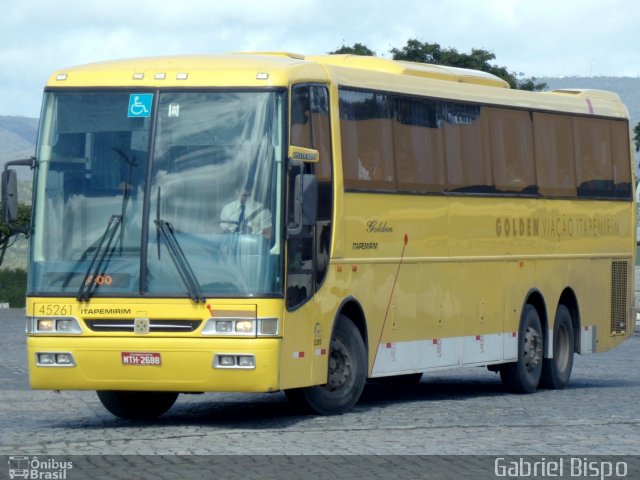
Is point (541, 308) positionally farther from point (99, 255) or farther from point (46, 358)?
point (46, 358)

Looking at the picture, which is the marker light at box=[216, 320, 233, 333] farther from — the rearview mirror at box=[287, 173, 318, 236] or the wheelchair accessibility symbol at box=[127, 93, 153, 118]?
the wheelchair accessibility symbol at box=[127, 93, 153, 118]

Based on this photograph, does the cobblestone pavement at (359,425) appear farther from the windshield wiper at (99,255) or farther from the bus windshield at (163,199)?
the bus windshield at (163,199)

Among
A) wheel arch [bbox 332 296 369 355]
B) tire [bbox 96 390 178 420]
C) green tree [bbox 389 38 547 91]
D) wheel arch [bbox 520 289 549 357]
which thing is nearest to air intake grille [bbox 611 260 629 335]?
wheel arch [bbox 520 289 549 357]

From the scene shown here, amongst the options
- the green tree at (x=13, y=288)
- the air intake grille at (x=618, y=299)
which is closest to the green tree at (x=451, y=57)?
the green tree at (x=13, y=288)

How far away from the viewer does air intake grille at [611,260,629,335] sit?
23562mm

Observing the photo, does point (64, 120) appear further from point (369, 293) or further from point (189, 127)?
point (369, 293)

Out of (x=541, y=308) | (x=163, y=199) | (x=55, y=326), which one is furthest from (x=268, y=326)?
(x=541, y=308)

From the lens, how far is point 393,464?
12.2 metres

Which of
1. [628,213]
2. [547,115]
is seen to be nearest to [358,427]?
[547,115]

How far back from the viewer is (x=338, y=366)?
650 inches

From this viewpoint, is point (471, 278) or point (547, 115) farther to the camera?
point (547, 115)

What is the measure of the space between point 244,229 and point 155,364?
55.6 inches

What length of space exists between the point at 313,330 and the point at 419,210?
9.79ft

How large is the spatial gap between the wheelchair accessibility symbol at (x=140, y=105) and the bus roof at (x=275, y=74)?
116mm
